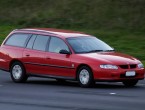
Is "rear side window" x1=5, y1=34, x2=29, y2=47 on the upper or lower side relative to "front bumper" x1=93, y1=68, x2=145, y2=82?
upper

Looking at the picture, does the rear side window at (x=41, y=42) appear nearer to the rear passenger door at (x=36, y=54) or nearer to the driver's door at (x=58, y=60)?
the rear passenger door at (x=36, y=54)

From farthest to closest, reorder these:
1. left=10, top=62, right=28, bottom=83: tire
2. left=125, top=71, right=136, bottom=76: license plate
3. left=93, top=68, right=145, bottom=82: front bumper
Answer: left=10, top=62, right=28, bottom=83: tire, left=125, top=71, right=136, bottom=76: license plate, left=93, top=68, right=145, bottom=82: front bumper

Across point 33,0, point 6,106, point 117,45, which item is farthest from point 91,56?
point 33,0

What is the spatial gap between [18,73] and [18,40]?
1.10 meters

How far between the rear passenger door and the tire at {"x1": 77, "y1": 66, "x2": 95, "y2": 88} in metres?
1.42

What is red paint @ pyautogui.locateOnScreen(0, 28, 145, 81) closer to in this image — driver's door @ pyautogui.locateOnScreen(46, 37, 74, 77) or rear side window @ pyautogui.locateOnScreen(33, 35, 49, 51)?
driver's door @ pyautogui.locateOnScreen(46, 37, 74, 77)

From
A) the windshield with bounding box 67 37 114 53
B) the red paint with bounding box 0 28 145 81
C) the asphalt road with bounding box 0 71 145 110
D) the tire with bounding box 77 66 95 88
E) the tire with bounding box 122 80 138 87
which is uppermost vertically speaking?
the windshield with bounding box 67 37 114 53

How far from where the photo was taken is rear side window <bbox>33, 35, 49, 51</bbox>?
20.7m

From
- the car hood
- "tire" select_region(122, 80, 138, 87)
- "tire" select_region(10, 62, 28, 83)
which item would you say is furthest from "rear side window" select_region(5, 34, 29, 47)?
"tire" select_region(122, 80, 138, 87)

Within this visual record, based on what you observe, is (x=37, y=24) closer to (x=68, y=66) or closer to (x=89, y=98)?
(x=68, y=66)

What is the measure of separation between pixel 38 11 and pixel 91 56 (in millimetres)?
19914

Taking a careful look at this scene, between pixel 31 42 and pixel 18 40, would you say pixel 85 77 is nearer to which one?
pixel 31 42

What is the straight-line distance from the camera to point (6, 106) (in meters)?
15.3

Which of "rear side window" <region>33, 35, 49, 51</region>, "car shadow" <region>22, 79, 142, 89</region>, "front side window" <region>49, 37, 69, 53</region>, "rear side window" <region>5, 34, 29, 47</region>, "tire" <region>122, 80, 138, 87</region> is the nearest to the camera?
"tire" <region>122, 80, 138, 87</region>
